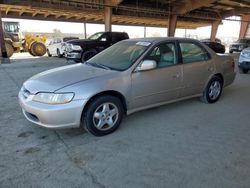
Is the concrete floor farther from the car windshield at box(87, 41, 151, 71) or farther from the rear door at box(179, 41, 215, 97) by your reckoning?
the car windshield at box(87, 41, 151, 71)

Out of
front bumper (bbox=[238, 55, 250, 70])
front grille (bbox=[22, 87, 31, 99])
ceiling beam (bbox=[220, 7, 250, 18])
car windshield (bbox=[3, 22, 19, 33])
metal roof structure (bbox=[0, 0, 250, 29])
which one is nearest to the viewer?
front grille (bbox=[22, 87, 31, 99])

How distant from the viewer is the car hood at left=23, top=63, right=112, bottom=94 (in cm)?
292

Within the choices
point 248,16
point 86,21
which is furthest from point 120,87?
point 248,16

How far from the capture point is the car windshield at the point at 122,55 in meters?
3.48

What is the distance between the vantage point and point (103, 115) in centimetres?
314

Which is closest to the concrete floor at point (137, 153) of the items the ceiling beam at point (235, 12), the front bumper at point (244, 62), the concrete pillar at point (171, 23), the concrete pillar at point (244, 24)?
the front bumper at point (244, 62)

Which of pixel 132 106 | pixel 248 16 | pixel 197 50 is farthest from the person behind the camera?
pixel 248 16

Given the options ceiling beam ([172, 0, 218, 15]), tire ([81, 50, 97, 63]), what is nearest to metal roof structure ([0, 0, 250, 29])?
ceiling beam ([172, 0, 218, 15])

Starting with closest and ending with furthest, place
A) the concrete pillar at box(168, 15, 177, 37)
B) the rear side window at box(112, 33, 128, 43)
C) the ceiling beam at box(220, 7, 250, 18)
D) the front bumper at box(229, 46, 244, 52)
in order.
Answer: the rear side window at box(112, 33, 128, 43) → the front bumper at box(229, 46, 244, 52) → the concrete pillar at box(168, 15, 177, 37) → the ceiling beam at box(220, 7, 250, 18)

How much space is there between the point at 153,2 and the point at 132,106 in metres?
18.0

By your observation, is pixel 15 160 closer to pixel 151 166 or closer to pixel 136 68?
pixel 151 166

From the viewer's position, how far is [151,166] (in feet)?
8.10

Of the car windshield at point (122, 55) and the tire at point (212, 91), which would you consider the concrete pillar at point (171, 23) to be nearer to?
the tire at point (212, 91)

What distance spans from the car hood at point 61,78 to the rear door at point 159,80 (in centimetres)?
59
